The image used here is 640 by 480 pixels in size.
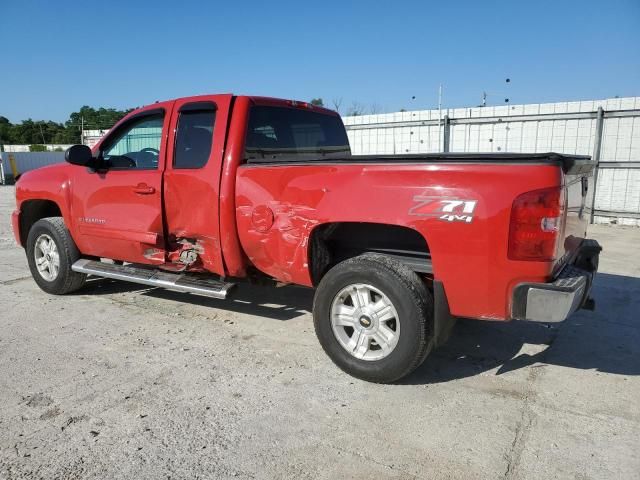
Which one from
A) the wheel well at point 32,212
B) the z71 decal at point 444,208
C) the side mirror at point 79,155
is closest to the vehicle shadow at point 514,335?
the wheel well at point 32,212

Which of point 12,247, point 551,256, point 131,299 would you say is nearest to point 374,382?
point 551,256

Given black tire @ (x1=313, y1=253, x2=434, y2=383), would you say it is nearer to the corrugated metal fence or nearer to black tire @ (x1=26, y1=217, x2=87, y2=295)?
black tire @ (x1=26, y1=217, x2=87, y2=295)

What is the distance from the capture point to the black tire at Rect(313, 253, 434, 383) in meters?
3.17

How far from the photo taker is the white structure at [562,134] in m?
11.1

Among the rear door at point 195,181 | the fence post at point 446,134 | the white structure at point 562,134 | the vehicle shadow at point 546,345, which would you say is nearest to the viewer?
the vehicle shadow at point 546,345

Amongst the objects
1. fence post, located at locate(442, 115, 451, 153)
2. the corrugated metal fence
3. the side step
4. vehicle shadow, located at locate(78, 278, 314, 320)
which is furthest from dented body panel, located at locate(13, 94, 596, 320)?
the corrugated metal fence

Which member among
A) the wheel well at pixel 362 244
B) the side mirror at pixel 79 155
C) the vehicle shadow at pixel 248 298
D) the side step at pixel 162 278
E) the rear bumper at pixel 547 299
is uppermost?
the side mirror at pixel 79 155

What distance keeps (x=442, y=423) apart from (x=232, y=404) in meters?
1.31

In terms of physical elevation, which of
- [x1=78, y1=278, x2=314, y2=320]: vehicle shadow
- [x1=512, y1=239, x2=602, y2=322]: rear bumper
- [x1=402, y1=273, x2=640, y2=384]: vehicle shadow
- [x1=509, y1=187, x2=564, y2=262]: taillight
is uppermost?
[x1=509, y1=187, x2=564, y2=262]: taillight

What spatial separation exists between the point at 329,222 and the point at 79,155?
281 centimetres

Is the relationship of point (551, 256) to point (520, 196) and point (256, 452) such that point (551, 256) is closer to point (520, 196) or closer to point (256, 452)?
point (520, 196)

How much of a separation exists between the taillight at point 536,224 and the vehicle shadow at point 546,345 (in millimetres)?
761

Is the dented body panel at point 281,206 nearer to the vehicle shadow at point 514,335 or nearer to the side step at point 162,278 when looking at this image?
the side step at point 162,278

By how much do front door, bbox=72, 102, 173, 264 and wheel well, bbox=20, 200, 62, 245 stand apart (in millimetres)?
940
